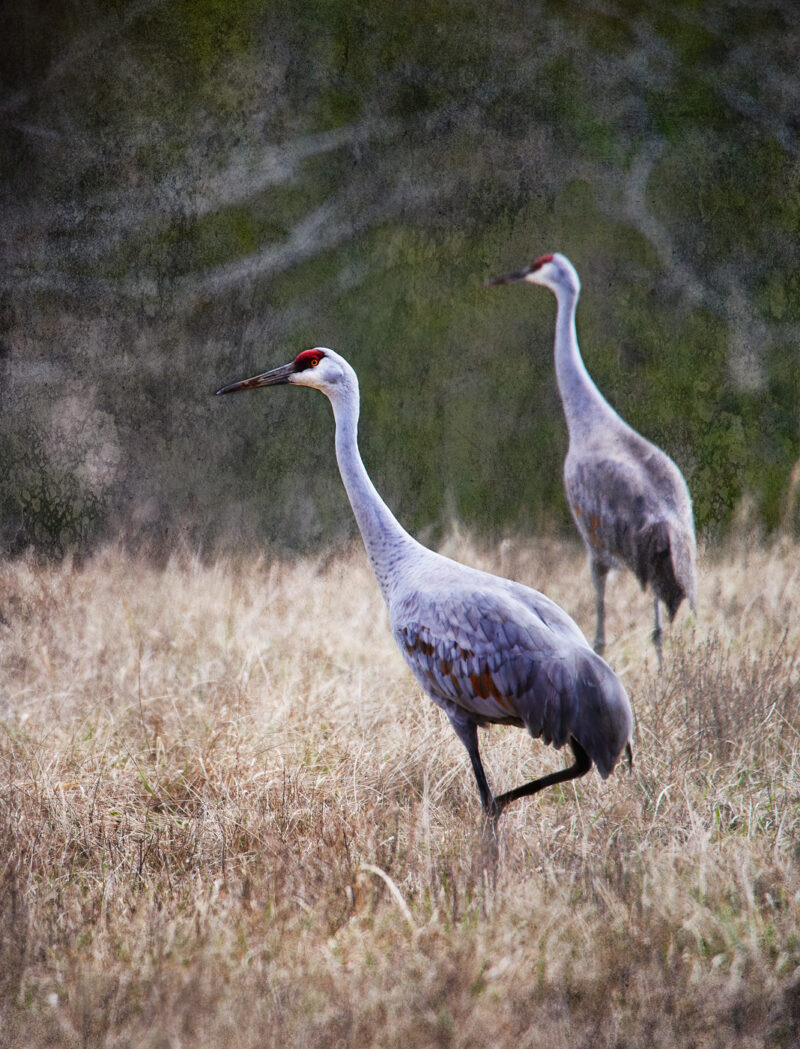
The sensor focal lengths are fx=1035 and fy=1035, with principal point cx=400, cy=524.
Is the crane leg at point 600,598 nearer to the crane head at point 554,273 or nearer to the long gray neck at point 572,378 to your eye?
the long gray neck at point 572,378

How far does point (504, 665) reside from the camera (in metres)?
2.25

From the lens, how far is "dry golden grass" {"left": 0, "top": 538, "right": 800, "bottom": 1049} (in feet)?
6.11

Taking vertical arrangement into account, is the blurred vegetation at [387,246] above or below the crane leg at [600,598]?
above

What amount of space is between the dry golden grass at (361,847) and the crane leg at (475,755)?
93 mm

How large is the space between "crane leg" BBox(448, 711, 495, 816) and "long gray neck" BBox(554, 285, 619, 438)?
127cm

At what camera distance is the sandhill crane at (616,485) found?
329cm

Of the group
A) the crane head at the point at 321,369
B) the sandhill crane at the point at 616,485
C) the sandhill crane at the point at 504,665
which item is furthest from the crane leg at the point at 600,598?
the crane head at the point at 321,369

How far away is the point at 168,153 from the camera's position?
13.7 ft

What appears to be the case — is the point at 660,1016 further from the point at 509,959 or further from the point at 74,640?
the point at 74,640

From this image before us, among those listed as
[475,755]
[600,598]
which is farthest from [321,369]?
[600,598]

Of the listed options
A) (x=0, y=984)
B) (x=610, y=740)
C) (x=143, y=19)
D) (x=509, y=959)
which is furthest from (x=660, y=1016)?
(x=143, y=19)

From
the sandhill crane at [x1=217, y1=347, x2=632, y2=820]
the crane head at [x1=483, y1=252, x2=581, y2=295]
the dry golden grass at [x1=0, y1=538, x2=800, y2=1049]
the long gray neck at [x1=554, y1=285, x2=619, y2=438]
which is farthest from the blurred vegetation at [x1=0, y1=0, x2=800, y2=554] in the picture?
the sandhill crane at [x1=217, y1=347, x2=632, y2=820]

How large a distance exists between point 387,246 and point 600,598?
5.95 ft

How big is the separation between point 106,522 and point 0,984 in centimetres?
258
